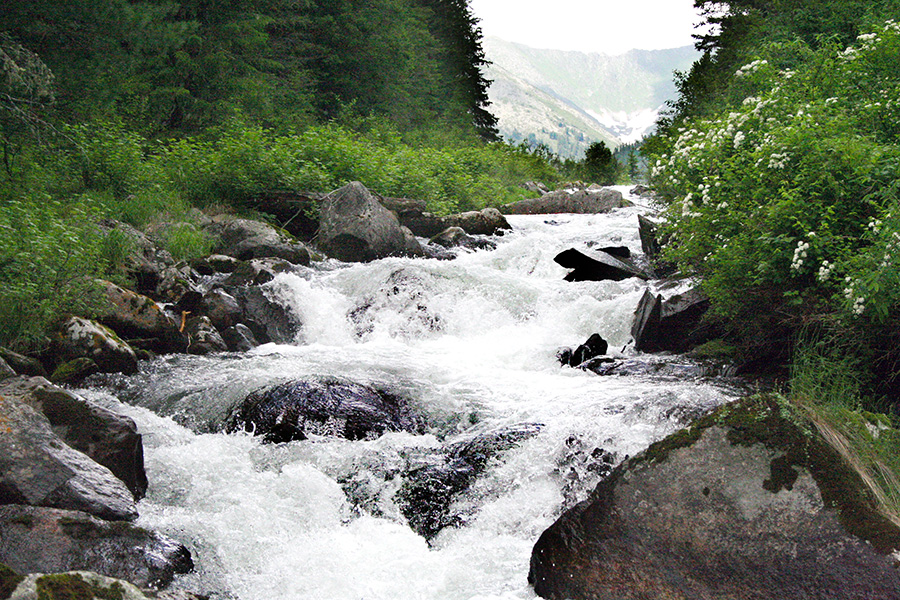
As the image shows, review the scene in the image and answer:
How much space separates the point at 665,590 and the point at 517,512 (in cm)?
125

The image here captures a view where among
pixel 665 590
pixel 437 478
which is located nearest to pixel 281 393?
pixel 437 478

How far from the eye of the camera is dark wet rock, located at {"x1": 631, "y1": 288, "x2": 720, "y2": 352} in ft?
26.1

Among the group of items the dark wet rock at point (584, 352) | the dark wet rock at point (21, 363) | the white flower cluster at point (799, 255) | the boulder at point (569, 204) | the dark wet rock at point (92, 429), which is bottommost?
the boulder at point (569, 204)

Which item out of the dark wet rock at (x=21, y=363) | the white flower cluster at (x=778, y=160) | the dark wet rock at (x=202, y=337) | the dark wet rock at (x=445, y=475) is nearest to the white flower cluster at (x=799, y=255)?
the white flower cluster at (x=778, y=160)

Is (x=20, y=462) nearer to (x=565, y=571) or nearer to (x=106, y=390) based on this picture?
(x=106, y=390)

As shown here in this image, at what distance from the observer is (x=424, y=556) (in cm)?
392

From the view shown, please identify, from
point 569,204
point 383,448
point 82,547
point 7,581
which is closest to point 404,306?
point 383,448

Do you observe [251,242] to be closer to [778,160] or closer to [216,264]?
[216,264]

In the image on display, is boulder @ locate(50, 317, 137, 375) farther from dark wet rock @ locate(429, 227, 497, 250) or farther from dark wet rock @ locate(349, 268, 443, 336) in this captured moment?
dark wet rock @ locate(429, 227, 497, 250)

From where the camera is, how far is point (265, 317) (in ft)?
28.8

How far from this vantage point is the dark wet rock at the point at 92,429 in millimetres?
4324

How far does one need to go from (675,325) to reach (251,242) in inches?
273

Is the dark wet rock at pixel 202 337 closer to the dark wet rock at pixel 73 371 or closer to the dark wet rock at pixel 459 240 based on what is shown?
the dark wet rock at pixel 73 371

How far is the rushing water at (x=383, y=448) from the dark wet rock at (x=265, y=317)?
0.85ft
